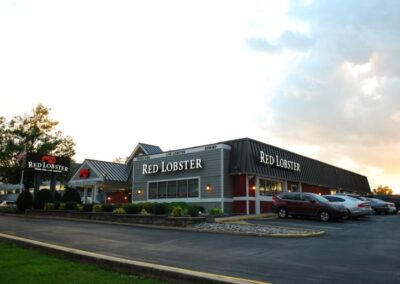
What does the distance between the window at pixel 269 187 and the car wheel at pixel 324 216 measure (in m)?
7.52

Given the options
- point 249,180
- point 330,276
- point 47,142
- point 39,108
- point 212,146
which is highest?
point 39,108

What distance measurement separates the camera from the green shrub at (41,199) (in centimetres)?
3403

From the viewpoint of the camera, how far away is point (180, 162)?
106 feet

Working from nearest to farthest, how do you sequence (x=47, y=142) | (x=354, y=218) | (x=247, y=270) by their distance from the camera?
1. (x=247, y=270)
2. (x=354, y=218)
3. (x=47, y=142)

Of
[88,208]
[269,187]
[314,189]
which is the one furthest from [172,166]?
[314,189]

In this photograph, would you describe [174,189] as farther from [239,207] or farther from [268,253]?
[268,253]

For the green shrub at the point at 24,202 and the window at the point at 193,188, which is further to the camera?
the green shrub at the point at 24,202

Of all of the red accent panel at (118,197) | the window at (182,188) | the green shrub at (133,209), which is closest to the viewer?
the green shrub at (133,209)

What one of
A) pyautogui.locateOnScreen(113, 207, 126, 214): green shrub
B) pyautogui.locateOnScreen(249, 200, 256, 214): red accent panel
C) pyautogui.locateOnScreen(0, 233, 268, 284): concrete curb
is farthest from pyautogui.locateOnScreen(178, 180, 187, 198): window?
pyautogui.locateOnScreen(0, 233, 268, 284): concrete curb

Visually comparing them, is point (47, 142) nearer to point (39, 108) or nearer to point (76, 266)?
point (39, 108)

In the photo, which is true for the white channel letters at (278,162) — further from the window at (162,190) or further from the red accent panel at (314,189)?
the window at (162,190)

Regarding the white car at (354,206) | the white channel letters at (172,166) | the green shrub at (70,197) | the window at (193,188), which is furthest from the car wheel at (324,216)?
the green shrub at (70,197)

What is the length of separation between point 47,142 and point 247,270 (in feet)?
162

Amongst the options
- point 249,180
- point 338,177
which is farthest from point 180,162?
point 338,177
